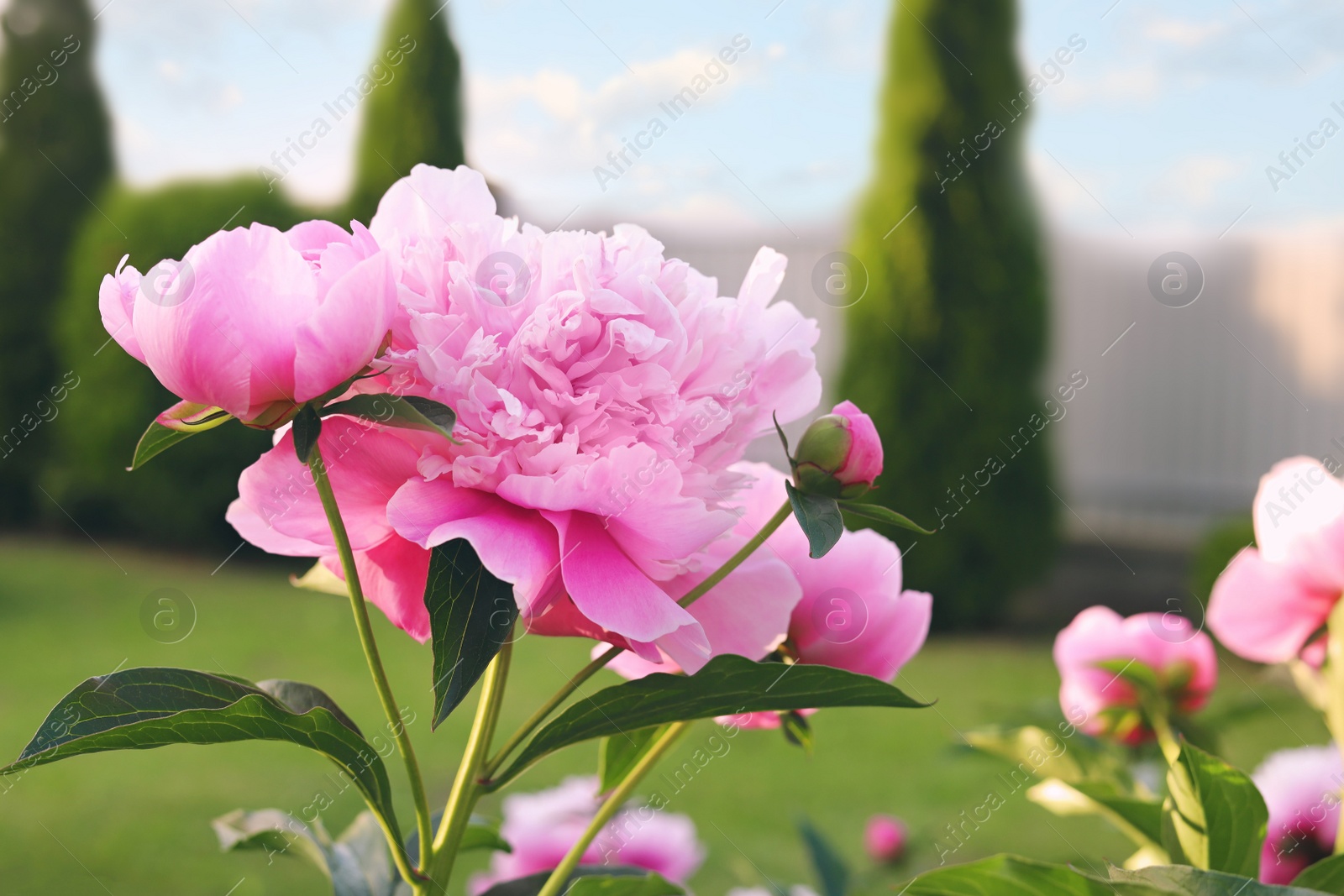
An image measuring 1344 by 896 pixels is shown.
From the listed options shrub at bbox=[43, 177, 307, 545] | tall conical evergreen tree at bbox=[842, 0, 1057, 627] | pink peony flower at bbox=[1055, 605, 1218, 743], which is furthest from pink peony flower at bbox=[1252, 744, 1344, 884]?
shrub at bbox=[43, 177, 307, 545]

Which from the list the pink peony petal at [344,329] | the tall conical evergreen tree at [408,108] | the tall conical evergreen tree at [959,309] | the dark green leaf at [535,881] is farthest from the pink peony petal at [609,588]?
the tall conical evergreen tree at [408,108]

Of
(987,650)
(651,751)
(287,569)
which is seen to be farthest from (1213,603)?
(287,569)

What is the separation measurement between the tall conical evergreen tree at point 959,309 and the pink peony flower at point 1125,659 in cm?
393

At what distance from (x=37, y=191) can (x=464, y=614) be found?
7.40 m

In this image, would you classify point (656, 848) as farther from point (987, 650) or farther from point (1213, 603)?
point (987, 650)

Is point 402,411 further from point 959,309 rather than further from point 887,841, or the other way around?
point 959,309

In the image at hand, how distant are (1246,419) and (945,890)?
7126 millimetres

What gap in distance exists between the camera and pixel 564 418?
50cm

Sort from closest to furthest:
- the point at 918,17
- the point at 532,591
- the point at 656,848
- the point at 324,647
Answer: the point at 532,591 → the point at 656,848 → the point at 324,647 → the point at 918,17

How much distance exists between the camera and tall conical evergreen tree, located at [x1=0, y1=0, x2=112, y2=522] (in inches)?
263

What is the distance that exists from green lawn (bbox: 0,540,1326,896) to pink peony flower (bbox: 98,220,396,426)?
1.88 meters

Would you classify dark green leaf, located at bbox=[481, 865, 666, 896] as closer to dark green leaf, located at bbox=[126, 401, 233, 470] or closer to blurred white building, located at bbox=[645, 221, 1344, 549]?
dark green leaf, located at bbox=[126, 401, 233, 470]

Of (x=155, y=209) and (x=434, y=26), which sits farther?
(x=155, y=209)

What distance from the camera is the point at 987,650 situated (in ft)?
16.3
